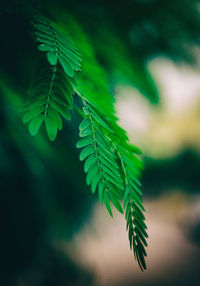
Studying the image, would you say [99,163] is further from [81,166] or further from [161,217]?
[161,217]

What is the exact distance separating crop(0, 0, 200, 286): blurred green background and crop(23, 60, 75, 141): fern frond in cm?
15

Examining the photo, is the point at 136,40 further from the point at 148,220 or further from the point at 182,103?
the point at 148,220

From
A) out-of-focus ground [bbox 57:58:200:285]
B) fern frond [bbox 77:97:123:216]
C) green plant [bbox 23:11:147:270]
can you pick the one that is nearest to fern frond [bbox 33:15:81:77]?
green plant [bbox 23:11:147:270]

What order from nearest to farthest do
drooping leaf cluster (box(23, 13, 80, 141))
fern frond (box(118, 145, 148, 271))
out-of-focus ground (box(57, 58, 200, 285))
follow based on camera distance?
drooping leaf cluster (box(23, 13, 80, 141)) < fern frond (box(118, 145, 148, 271)) < out-of-focus ground (box(57, 58, 200, 285))

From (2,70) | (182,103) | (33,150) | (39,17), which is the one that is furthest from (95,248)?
(39,17)

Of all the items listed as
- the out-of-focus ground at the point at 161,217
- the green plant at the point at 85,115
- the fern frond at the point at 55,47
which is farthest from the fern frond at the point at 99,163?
Result: the out-of-focus ground at the point at 161,217

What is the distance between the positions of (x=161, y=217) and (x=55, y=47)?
327cm

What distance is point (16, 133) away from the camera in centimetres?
107

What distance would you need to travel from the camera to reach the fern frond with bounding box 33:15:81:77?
529 millimetres

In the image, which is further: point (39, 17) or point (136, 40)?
point (136, 40)

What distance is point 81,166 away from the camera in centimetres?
148

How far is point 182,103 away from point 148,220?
1623mm

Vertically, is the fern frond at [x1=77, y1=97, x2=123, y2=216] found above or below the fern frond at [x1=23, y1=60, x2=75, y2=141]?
below

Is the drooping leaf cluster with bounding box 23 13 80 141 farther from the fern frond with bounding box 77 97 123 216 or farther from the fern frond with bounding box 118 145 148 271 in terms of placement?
the fern frond with bounding box 118 145 148 271
